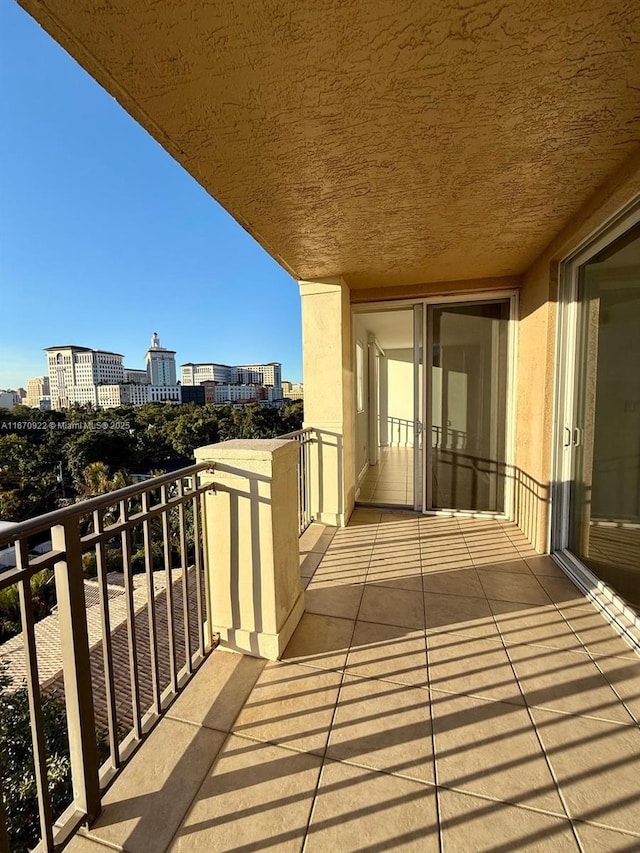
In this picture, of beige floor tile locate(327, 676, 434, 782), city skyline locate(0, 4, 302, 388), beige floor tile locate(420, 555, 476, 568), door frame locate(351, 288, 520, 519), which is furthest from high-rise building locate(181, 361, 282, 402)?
beige floor tile locate(327, 676, 434, 782)

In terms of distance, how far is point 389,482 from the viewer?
5262mm

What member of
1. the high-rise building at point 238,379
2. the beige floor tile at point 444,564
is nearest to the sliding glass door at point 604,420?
the beige floor tile at point 444,564

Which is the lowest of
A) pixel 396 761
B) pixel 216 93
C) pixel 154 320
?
pixel 396 761

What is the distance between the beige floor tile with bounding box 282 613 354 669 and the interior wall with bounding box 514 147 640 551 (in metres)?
1.84

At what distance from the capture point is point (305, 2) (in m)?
0.99

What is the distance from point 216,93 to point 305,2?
16.5 inches

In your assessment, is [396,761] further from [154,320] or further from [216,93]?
[154,320]

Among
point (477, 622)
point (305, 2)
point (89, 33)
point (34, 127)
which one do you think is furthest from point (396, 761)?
point (34, 127)

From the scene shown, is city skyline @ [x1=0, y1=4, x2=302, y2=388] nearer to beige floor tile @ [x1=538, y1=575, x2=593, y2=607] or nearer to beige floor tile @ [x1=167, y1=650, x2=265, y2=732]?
beige floor tile @ [x1=167, y1=650, x2=265, y2=732]

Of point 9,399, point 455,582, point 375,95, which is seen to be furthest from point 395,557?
point 9,399

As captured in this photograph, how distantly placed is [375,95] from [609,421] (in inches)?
82.0

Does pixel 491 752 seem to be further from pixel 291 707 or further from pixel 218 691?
pixel 218 691

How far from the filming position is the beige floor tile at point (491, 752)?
1.20 m

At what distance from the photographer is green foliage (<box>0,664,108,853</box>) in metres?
2.86
